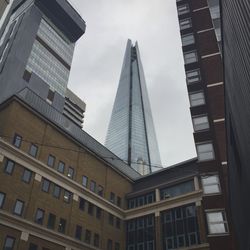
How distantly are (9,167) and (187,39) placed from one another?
31207 mm

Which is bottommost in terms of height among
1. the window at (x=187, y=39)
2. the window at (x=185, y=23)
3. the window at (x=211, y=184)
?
the window at (x=211, y=184)

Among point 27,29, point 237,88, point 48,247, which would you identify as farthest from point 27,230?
point 27,29

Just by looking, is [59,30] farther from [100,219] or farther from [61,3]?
[100,219]

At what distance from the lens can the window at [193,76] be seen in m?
44.1

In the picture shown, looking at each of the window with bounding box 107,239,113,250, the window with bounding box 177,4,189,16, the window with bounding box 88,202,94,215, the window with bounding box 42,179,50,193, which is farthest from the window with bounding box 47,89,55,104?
the window with bounding box 42,179,50,193

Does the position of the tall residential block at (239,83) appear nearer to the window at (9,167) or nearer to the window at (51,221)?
the window at (51,221)

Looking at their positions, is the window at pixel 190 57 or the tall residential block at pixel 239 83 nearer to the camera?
the tall residential block at pixel 239 83

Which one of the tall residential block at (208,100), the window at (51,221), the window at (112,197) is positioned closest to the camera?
the tall residential block at (208,100)

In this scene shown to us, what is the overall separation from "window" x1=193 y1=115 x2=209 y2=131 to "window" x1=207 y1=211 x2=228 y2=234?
35.2 feet

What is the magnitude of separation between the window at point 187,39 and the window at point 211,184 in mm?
22814

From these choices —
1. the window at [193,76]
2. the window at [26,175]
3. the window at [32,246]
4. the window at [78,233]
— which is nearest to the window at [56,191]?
the window at [26,175]

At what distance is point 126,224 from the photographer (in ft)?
166

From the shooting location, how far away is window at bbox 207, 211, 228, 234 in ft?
99.2

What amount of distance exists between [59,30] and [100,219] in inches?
4648
